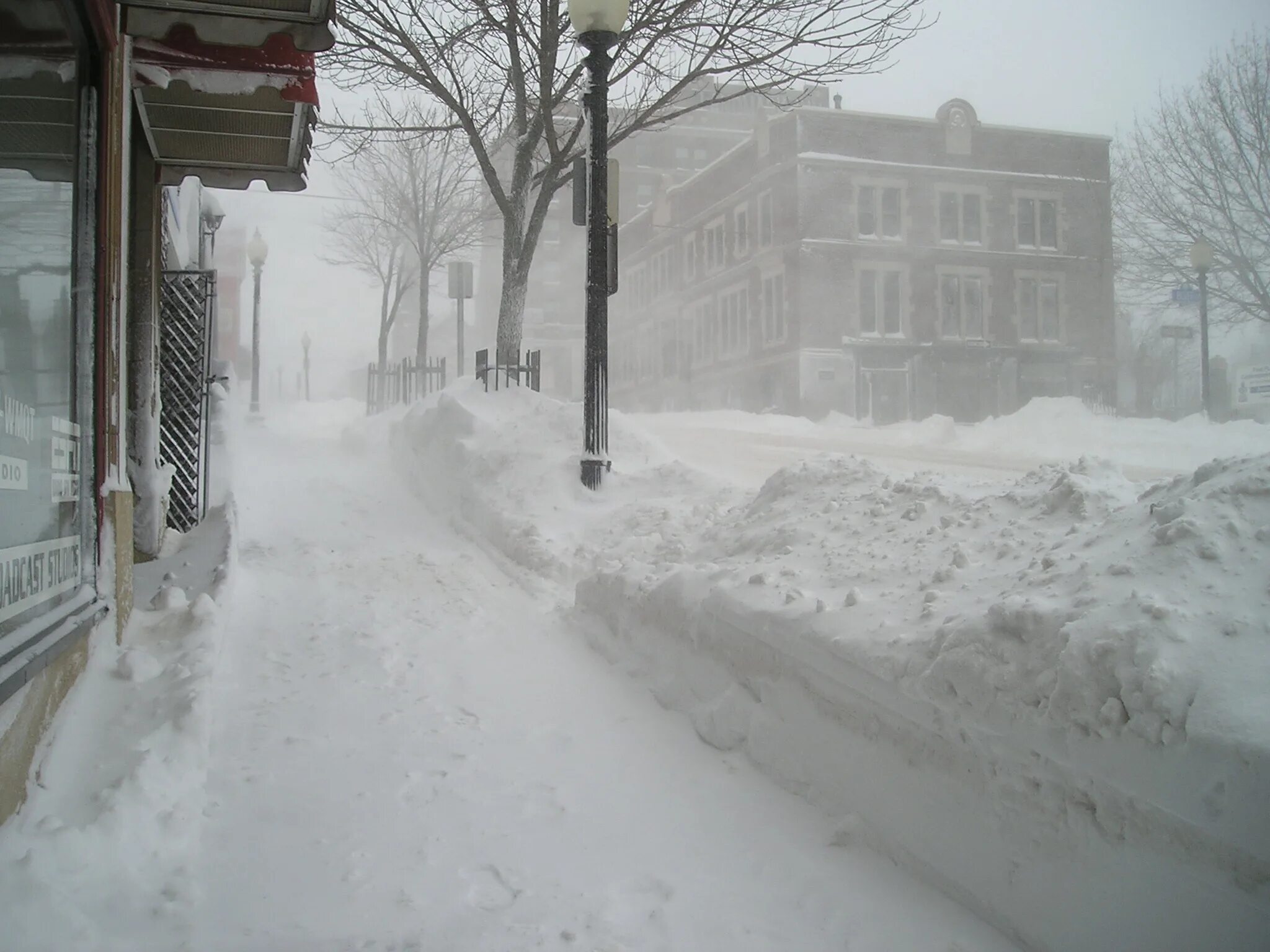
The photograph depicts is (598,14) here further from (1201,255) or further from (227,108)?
(1201,255)

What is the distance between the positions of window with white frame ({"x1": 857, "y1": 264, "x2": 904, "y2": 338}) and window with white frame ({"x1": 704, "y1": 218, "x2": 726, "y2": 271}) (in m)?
6.67

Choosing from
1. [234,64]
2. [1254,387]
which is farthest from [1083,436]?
[234,64]

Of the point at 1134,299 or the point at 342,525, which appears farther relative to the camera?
the point at 1134,299

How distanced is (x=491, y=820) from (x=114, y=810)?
1.22 metres

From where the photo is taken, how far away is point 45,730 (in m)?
3.06

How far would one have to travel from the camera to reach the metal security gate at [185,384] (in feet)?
26.6

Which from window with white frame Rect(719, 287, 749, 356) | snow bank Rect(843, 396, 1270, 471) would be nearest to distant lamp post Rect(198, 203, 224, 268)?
snow bank Rect(843, 396, 1270, 471)

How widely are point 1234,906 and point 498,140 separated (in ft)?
50.0

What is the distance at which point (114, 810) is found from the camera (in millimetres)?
2830

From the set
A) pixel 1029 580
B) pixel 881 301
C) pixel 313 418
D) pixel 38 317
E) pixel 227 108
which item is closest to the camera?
pixel 38 317

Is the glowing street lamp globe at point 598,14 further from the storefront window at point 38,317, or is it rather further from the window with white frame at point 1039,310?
the window with white frame at point 1039,310

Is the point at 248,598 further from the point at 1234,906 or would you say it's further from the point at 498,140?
the point at 498,140

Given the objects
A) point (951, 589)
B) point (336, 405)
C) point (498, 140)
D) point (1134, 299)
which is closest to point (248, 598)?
point (951, 589)

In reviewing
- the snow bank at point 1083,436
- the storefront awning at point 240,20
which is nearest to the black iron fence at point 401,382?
the snow bank at point 1083,436
